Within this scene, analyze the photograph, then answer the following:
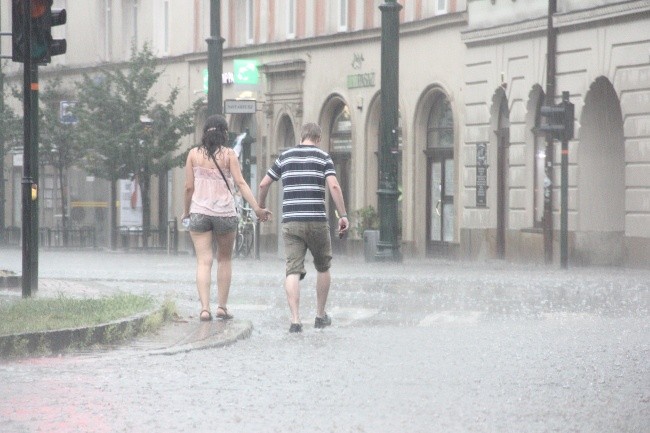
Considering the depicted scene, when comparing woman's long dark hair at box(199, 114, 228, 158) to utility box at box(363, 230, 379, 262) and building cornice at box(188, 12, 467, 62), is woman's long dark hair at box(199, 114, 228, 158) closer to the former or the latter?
utility box at box(363, 230, 379, 262)

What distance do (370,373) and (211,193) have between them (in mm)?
4669

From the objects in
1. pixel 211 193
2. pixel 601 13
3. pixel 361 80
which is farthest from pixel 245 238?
pixel 211 193

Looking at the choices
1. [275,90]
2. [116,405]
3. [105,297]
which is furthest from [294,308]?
[275,90]

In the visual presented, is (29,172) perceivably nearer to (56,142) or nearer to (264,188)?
(264,188)

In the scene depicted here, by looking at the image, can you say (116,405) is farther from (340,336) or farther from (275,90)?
(275,90)

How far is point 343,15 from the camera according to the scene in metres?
42.4

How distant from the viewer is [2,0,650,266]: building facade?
31172 millimetres

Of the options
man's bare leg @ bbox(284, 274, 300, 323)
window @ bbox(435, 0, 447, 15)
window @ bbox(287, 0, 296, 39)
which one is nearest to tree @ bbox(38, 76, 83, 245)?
window @ bbox(287, 0, 296, 39)

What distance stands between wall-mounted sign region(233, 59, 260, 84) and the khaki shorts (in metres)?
25.1

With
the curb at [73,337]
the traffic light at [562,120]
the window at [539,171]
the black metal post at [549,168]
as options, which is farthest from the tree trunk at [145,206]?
the curb at [73,337]

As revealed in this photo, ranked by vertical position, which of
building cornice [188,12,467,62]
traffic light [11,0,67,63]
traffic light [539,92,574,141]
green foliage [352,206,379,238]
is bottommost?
green foliage [352,206,379,238]

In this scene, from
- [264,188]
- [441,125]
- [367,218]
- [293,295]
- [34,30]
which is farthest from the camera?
[367,218]

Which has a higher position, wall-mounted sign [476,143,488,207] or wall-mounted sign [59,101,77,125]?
wall-mounted sign [59,101,77,125]

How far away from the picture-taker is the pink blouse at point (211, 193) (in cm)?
1534
